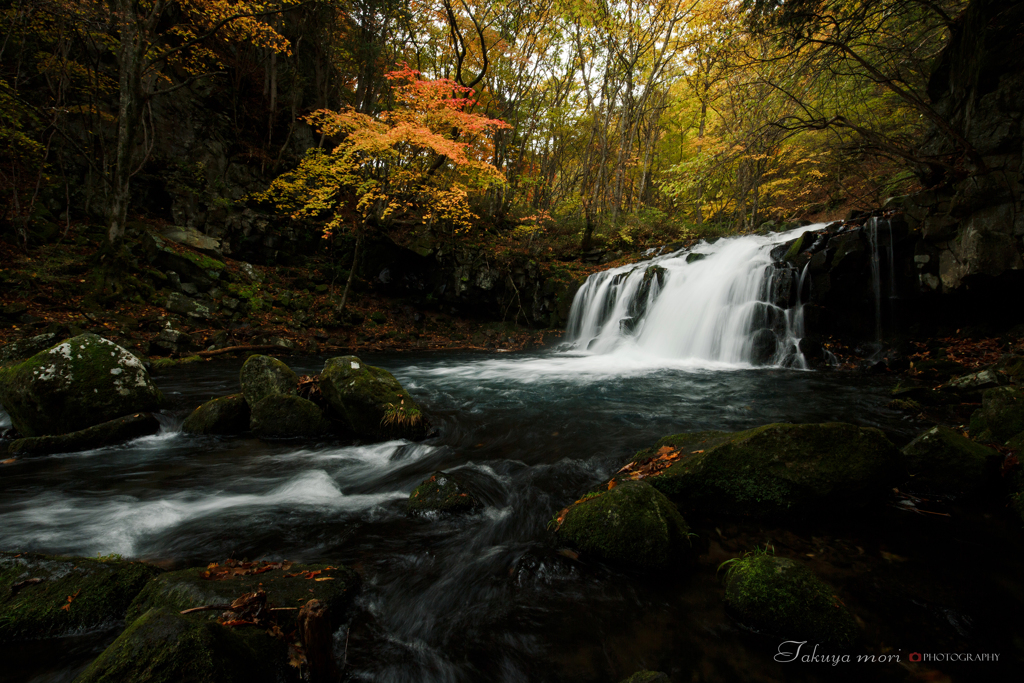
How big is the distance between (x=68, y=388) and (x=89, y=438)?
0.66m

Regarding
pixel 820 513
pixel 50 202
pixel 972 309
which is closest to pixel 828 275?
pixel 972 309

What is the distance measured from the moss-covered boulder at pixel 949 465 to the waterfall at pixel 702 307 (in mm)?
6548

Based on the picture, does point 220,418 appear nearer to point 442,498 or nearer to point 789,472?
point 442,498

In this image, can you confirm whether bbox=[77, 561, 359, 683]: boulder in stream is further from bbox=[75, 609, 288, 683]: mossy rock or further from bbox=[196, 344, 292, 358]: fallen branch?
bbox=[196, 344, 292, 358]: fallen branch

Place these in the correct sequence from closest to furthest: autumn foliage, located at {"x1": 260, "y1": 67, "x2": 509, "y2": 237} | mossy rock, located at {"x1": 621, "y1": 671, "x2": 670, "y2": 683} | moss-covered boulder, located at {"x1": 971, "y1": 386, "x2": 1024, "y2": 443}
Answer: mossy rock, located at {"x1": 621, "y1": 671, "x2": 670, "y2": 683}, moss-covered boulder, located at {"x1": 971, "y1": 386, "x2": 1024, "y2": 443}, autumn foliage, located at {"x1": 260, "y1": 67, "x2": 509, "y2": 237}

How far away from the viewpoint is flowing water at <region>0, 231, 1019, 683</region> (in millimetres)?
2119

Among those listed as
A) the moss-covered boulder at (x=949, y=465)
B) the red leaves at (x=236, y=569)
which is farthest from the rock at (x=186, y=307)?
the moss-covered boulder at (x=949, y=465)

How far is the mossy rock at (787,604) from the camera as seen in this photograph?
2.06 metres

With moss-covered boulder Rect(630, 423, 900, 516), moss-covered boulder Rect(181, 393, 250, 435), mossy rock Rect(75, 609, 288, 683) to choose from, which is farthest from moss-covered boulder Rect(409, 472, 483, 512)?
moss-covered boulder Rect(181, 393, 250, 435)

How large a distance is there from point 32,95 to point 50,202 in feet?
10.5

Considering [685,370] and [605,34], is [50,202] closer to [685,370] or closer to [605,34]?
[685,370]

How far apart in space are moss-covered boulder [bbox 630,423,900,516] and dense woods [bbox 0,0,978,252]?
18.9 ft

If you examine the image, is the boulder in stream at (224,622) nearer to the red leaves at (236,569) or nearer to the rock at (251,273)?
the red leaves at (236,569)

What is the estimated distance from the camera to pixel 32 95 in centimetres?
1106
